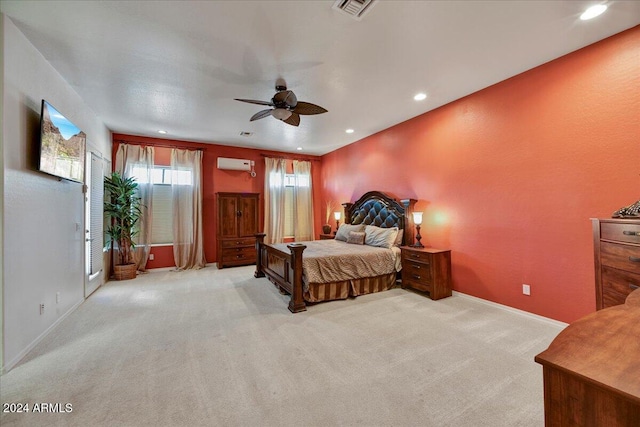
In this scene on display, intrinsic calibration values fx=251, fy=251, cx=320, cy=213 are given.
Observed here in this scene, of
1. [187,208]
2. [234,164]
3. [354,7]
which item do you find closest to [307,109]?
[354,7]

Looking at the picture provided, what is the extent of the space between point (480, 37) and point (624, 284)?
237 centimetres

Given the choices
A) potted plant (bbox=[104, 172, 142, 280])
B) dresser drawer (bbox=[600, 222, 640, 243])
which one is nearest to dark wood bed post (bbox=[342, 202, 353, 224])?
dresser drawer (bbox=[600, 222, 640, 243])

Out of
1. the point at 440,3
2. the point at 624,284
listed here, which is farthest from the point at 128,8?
the point at 624,284

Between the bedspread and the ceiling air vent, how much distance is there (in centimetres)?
271

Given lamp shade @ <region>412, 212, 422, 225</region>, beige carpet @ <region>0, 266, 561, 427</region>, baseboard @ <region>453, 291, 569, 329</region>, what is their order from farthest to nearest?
lamp shade @ <region>412, 212, 422, 225</region>
baseboard @ <region>453, 291, 569, 329</region>
beige carpet @ <region>0, 266, 561, 427</region>

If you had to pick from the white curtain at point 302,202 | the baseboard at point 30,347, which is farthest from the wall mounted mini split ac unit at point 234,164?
the baseboard at point 30,347

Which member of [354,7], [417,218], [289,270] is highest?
[354,7]

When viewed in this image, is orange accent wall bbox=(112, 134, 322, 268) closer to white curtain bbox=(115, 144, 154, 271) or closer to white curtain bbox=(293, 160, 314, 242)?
white curtain bbox=(115, 144, 154, 271)

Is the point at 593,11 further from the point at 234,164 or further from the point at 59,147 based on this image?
the point at 234,164

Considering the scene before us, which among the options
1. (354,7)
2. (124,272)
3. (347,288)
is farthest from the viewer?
(124,272)

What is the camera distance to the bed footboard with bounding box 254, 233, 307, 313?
3.29 metres

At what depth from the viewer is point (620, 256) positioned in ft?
6.15

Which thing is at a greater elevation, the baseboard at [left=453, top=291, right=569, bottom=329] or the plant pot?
the plant pot

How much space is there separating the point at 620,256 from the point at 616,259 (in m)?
0.04
